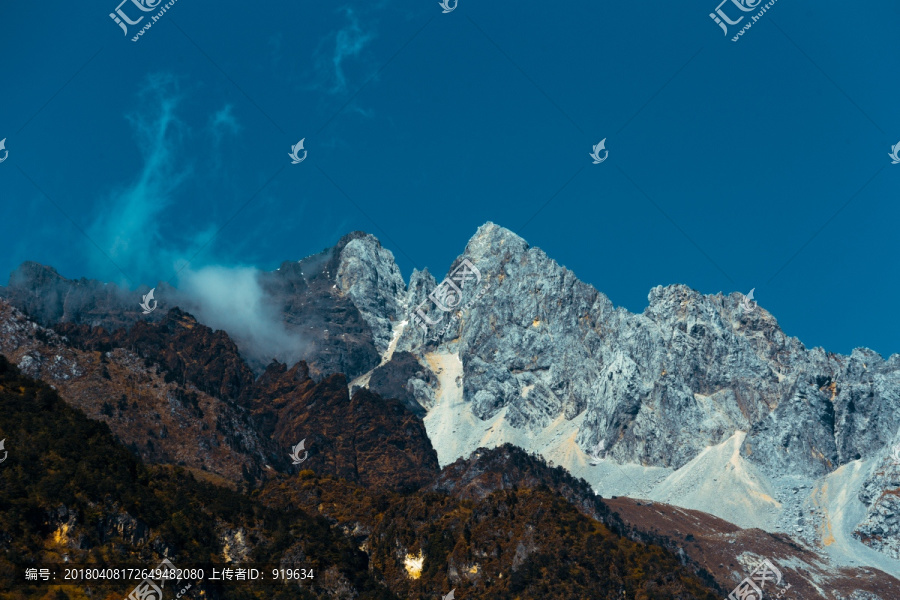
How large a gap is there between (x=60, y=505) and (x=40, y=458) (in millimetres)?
10807

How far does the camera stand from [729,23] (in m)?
183

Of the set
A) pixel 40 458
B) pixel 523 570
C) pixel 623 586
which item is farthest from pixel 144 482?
pixel 623 586

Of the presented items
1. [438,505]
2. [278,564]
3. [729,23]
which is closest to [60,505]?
[278,564]

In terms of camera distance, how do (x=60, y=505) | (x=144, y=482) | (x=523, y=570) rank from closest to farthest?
(x=60, y=505) < (x=144, y=482) < (x=523, y=570)

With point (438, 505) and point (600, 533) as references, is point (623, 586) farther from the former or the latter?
point (438, 505)

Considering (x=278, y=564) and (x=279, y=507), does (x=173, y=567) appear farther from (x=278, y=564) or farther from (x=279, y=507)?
(x=279, y=507)

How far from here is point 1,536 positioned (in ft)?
357

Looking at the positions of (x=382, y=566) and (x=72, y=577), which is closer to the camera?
(x=72, y=577)

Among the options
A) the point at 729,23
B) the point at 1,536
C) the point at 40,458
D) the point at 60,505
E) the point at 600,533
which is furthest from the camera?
the point at 729,23

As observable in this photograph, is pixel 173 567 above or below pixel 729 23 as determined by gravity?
below

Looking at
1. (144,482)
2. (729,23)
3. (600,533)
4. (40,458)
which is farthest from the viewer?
(729,23)

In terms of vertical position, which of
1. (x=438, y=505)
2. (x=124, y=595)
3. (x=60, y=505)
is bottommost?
(x=124, y=595)

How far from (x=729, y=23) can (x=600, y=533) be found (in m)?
91.6

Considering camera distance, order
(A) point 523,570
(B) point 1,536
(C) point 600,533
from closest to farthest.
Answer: (B) point 1,536, (A) point 523,570, (C) point 600,533
